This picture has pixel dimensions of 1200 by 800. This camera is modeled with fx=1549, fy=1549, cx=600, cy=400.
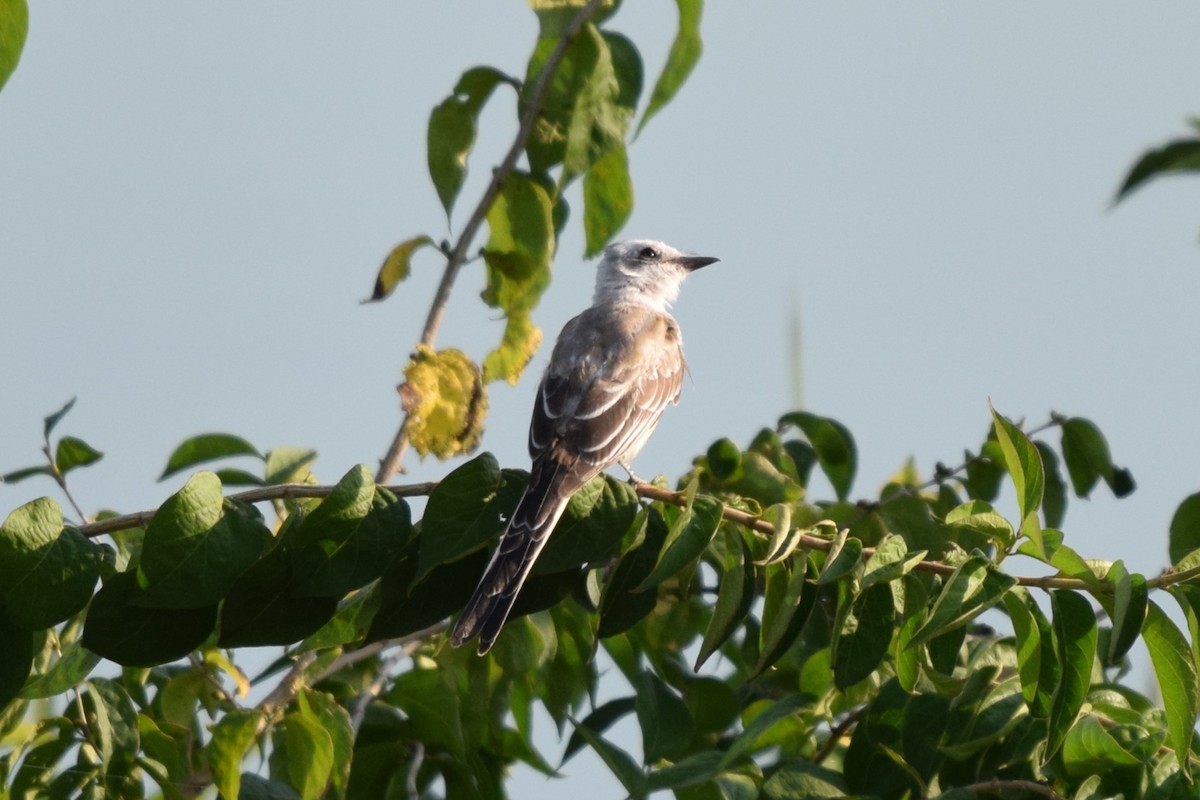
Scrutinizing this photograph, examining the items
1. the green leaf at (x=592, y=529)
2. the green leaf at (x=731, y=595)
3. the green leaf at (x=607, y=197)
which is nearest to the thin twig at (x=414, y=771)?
the green leaf at (x=592, y=529)

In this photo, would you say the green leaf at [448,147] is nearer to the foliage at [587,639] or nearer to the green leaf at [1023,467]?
the foliage at [587,639]

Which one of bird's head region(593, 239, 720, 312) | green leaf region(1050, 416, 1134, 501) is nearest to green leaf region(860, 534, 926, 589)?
green leaf region(1050, 416, 1134, 501)

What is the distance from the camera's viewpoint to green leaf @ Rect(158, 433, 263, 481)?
4086 millimetres

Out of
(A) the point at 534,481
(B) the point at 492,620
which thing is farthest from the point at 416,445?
(B) the point at 492,620

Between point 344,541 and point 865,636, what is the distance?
1125 millimetres

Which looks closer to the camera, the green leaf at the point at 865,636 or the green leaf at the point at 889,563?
the green leaf at the point at 889,563

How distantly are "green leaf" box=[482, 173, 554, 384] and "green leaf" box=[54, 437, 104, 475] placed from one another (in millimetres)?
1463

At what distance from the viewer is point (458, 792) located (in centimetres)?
431

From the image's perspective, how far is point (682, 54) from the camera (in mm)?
4578

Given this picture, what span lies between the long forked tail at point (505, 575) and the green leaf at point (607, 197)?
114cm

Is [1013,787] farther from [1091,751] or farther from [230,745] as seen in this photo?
[230,745]

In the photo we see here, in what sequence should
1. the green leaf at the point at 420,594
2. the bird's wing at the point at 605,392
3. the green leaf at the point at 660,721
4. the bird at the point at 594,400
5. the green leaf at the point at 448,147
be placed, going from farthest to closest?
1. the bird's wing at the point at 605,392
2. the green leaf at the point at 448,147
3. the green leaf at the point at 660,721
4. the bird at the point at 594,400
5. the green leaf at the point at 420,594

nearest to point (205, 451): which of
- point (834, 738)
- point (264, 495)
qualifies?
point (264, 495)

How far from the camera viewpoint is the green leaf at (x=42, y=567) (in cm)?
313
